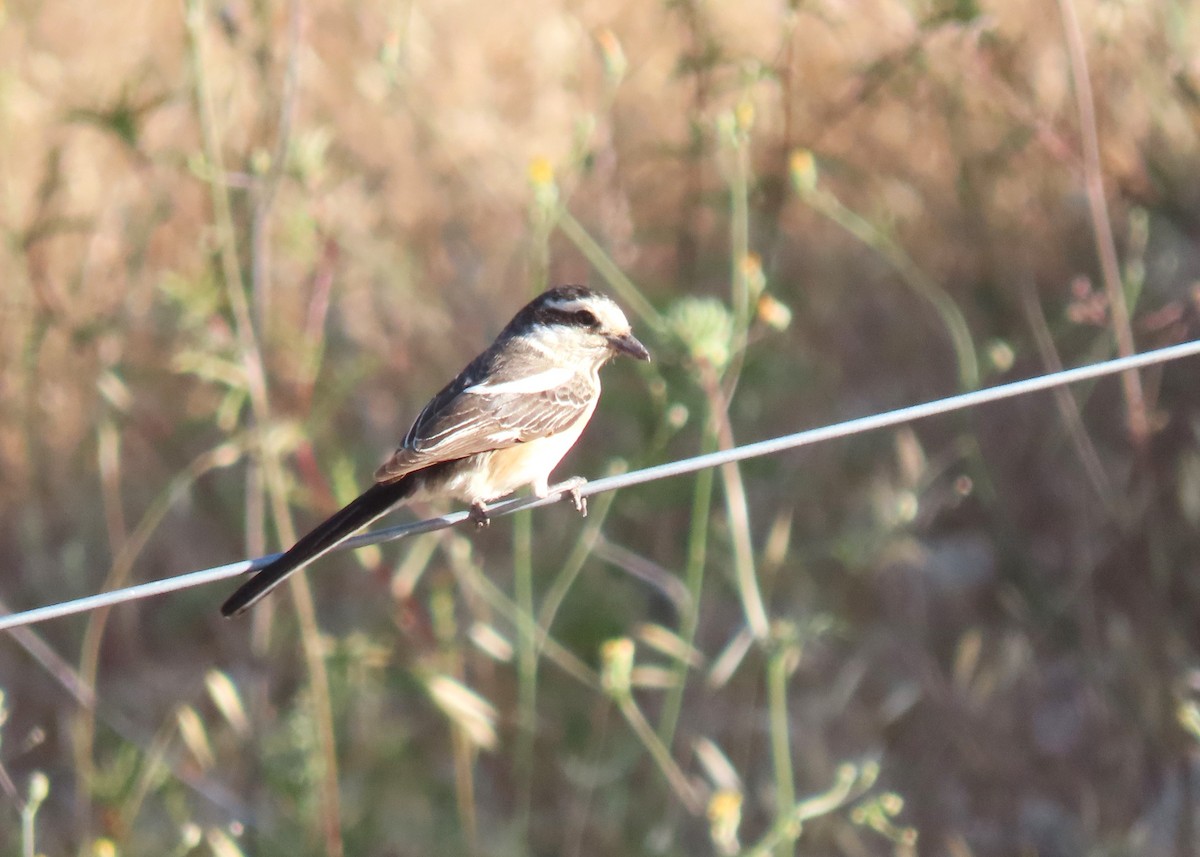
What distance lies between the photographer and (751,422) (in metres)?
5.65

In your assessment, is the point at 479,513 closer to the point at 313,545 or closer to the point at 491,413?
the point at 491,413

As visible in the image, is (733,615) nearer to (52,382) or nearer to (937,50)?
(937,50)

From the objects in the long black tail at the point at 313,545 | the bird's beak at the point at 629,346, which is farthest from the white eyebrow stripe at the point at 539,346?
the long black tail at the point at 313,545

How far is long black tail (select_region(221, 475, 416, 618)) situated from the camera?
327 centimetres

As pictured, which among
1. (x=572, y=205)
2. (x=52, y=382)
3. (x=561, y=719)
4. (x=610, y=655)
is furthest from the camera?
(x=572, y=205)

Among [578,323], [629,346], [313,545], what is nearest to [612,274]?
[629,346]

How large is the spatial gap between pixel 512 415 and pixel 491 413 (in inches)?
2.6

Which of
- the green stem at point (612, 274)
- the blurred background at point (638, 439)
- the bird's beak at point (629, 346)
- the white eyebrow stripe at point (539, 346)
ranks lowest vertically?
the blurred background at point (638, 439)

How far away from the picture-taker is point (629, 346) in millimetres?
4270

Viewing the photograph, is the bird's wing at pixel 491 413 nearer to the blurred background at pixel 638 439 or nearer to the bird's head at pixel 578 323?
the bird's head at pixel 578 323

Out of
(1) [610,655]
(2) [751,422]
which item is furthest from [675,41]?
(1) [610,655]

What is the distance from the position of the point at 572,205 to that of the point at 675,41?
0.96 m

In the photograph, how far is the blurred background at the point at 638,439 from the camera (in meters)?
4.14

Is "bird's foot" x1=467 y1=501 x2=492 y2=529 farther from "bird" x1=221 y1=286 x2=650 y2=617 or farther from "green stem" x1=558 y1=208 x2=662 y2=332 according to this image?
"green stem" x1=558 y1=208 x2=662 y2=332
